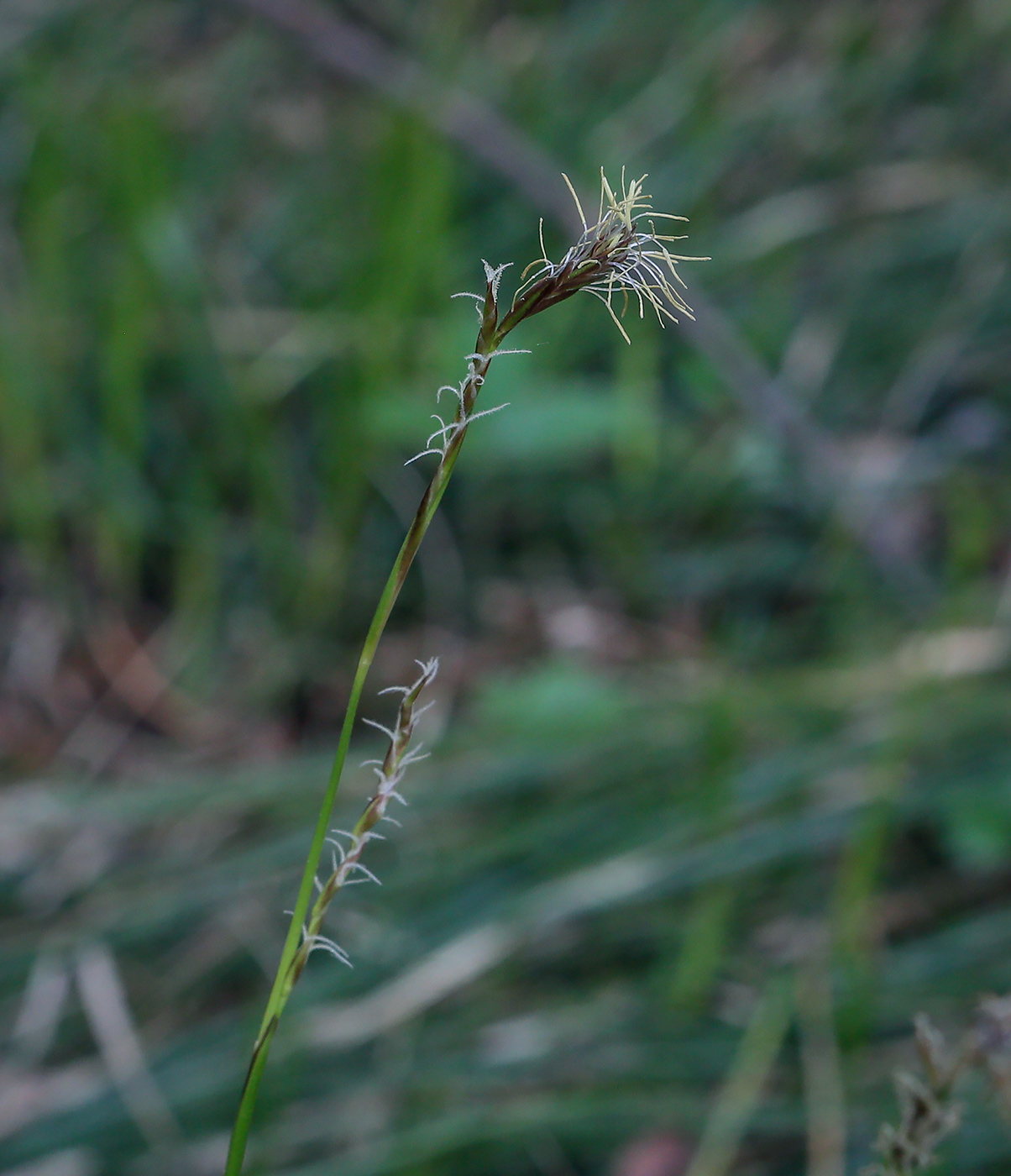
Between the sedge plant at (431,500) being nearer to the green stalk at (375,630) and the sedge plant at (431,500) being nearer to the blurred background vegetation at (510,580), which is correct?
the green stalk at (375,630)

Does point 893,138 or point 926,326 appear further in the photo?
point 893,138

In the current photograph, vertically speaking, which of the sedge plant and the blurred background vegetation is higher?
the blurred background vegetation

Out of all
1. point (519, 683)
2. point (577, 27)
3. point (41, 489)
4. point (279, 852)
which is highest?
point (577, 27)

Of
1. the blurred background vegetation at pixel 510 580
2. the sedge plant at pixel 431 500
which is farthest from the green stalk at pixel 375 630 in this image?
the blurred background vegetation at pixel 510 580

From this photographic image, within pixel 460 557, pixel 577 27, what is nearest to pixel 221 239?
pixel 460 557

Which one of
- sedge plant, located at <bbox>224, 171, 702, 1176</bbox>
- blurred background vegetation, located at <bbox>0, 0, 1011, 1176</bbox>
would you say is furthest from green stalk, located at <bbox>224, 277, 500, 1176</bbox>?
blurred background vegetation, located at <bbox>0, 0, 1011, 1176</bbox>

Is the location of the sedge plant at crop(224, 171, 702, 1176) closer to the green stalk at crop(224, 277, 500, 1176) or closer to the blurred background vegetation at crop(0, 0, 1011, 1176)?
the green stalk at crop(224, 277, 500, 1176)

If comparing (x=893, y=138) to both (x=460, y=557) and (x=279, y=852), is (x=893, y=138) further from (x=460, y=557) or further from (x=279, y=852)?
(x=279, y=852)

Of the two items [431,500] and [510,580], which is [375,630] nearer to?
[431,500]
